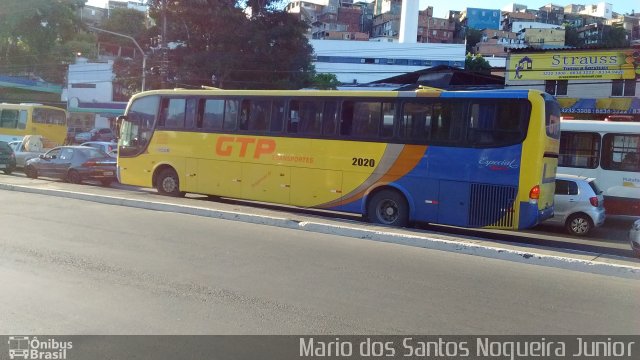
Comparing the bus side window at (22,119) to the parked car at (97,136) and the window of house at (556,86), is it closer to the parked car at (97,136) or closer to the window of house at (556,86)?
the parked car at (97,136)

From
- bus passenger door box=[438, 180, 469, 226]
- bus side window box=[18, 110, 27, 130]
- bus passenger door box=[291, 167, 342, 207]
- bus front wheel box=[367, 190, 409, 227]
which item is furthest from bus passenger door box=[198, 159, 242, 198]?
bus side window box=[18, 110, 27, 130]

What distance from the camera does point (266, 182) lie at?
1285cm

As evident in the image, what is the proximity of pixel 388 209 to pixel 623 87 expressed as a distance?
21.2 metres

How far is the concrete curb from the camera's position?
6996mm

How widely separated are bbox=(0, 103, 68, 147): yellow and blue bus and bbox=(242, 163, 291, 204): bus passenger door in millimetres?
17162

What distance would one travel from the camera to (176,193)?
14.5 m

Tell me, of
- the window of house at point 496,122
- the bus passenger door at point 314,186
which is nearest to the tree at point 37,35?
the bus passenger door at point 314,186

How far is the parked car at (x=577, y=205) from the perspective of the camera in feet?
41.1

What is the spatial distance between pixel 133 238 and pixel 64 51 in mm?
54632

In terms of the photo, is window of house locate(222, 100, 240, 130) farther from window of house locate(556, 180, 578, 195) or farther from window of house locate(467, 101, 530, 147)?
window of house locate(556, 180, 578, 195)

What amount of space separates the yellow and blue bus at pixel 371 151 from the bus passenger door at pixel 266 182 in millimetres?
25

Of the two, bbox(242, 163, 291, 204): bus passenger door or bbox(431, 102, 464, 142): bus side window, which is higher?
bbox(431, 102, 464, 142): bus side window

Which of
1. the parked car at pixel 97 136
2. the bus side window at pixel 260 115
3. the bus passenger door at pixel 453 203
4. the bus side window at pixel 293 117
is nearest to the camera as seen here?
the bus passenger door at pixel 453 203

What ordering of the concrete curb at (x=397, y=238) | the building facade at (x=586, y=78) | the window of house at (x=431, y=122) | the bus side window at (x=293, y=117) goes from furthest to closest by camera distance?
1. the building facade at (x=586, y=78)
2. the bus side window at (x=293, y=117)
3. the window of house at (x=431, y=122)
4. the concrete curb at (x=397, y=238)
